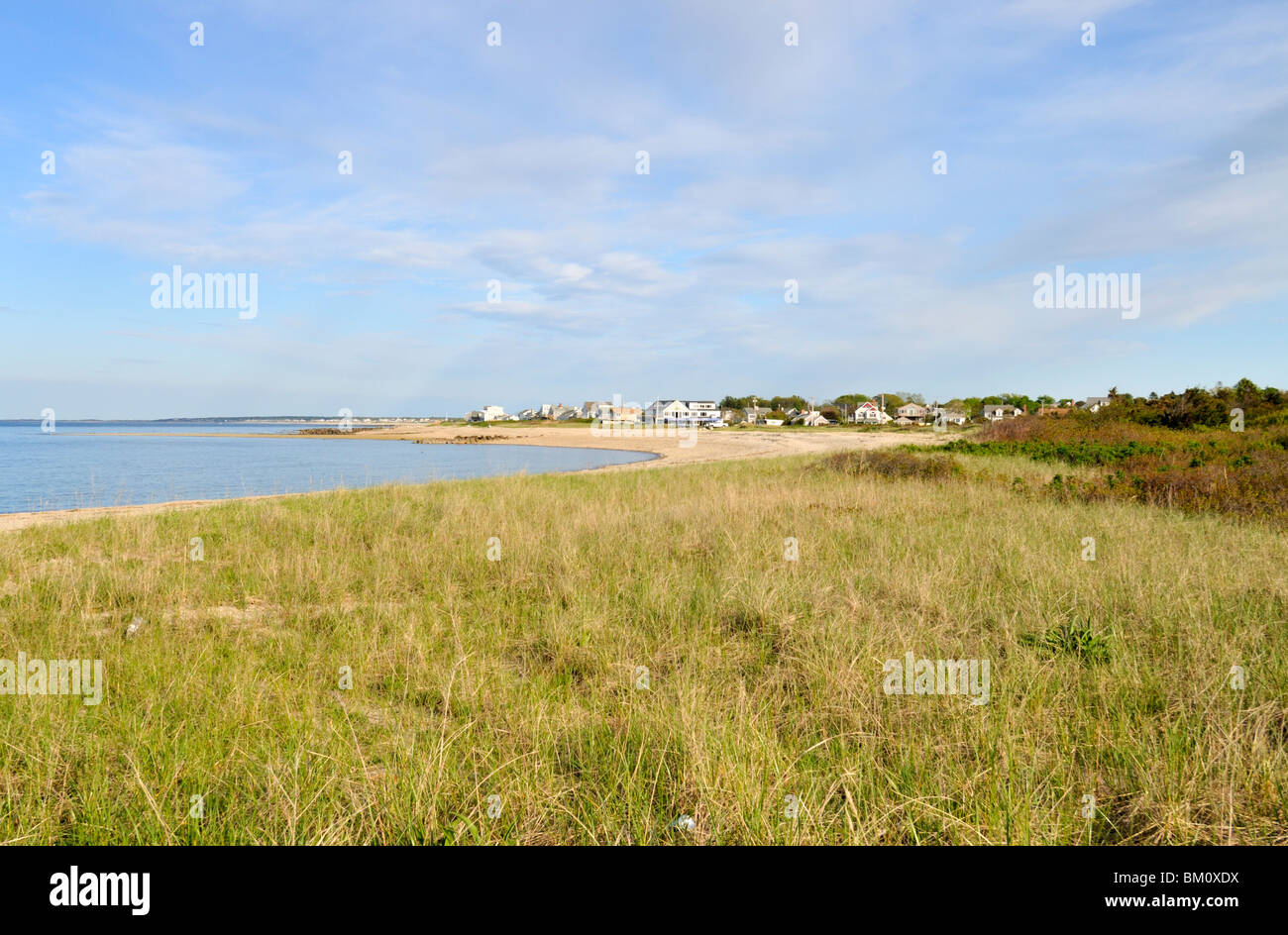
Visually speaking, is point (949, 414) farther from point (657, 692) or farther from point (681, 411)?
point (657, 692)

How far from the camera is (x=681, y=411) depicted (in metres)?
143

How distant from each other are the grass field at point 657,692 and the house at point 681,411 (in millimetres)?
123885

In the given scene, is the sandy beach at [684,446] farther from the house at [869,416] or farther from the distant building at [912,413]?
the distant building at [912,413]

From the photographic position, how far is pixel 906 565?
293 inches

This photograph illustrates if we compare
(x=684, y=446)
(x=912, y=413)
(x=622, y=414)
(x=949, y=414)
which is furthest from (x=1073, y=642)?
(x=622, y=414)

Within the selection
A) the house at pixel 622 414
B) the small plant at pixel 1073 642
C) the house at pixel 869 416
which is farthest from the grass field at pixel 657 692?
the house at pixel 622 414

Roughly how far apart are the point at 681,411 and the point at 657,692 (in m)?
139

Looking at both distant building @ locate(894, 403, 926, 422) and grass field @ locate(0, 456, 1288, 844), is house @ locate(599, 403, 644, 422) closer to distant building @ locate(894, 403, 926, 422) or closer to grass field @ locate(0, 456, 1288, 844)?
distant building @ locate(894, 403, 926, 422)

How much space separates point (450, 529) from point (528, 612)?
454cm

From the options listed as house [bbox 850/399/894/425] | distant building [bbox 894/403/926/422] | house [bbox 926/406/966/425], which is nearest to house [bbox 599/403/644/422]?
house [bbox 850/399/894/425]

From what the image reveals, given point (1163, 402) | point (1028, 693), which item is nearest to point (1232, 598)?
point (1028, 693)

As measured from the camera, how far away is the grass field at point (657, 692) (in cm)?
302
